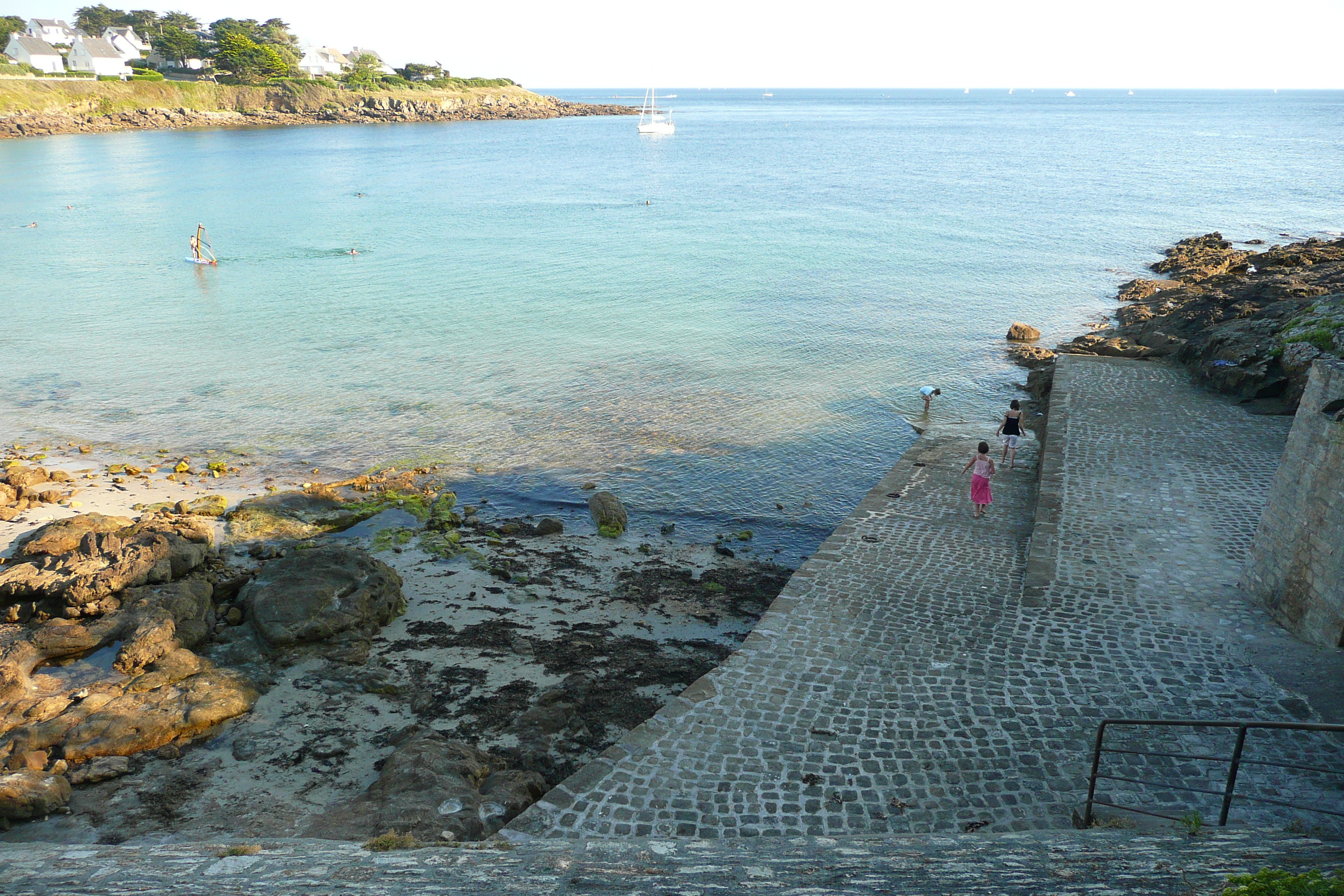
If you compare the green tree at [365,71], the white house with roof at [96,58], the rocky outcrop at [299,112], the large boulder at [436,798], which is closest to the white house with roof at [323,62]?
the green tree at [365,71]

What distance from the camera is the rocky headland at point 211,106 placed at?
8812 centimetres

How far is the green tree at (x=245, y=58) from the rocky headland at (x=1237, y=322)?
114 metres

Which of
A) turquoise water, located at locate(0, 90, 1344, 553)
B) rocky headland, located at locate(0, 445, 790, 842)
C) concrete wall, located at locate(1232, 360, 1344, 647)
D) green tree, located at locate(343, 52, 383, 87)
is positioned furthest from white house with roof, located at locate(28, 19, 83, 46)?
concrete wall, located at locate(1232, 360, 1344, 647)

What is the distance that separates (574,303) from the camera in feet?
104

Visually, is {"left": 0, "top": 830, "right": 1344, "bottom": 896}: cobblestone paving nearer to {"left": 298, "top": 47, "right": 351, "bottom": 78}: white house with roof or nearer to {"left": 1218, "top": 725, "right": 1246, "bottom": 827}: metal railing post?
{"left": 1218, "top": 725, "right": 1246, "bottom": 827}: metal railing post

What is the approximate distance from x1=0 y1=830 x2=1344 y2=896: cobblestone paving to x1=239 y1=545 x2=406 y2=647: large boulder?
4518mm

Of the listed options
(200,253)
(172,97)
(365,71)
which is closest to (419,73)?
(365,71)

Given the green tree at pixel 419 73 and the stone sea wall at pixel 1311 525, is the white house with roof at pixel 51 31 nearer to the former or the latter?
the green tree at pixel 419 73

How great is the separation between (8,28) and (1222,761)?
141 m

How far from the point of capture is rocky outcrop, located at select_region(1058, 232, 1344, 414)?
1688cm

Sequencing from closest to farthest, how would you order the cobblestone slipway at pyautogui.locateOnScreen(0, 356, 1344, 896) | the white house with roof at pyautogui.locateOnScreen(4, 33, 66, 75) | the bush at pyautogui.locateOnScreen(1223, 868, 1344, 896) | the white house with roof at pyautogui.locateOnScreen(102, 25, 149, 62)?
the bush at pyautogui.locateOnScreen(1223, 868, 1344, 896) → the cobblestone slipway at pyautogui.locateOnScreen(0, 356, 1344, 896) → the white house with roof at pyautogui.locateOnScreen(4, 33, 66, 75) → the white house with roof at pyautogui.locateOnScreen(102, 25, 149, 62)

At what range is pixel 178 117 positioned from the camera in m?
99.4

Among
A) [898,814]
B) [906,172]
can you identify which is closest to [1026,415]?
[898,814]

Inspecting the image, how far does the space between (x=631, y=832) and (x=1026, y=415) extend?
51.8 ft
